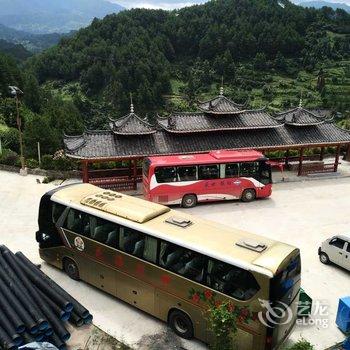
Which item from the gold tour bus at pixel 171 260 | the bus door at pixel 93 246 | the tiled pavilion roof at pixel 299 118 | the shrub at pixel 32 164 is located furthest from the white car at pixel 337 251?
the shrub at pixel 32 164

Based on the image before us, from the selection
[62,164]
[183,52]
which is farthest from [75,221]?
[183,52]

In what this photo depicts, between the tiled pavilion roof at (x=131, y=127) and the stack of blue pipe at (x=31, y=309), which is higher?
the tiled pavilion roof at (x=131, y=127)

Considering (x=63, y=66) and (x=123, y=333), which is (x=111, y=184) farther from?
(x=63, y=66)

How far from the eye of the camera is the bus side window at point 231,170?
21312 millimetres

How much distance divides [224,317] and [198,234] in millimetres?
2478

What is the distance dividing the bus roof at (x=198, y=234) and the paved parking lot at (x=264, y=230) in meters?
2.85

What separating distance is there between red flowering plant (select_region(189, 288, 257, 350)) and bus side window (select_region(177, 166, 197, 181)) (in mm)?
10659

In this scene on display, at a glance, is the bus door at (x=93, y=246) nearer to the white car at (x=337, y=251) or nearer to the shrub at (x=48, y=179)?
the white car at (x=337, y=251)

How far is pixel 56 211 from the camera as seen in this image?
44.9 ft

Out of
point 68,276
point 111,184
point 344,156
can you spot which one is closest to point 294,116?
point 344,156

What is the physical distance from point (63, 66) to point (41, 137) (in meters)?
94.0

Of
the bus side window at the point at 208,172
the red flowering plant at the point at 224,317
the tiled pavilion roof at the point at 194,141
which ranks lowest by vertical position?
the red flowering plant at the point at 224,317

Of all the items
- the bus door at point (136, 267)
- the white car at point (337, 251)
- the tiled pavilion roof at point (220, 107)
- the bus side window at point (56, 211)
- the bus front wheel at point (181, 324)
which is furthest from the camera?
the tiled pavilion roof at point (220, 107)

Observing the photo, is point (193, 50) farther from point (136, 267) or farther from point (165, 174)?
point (136, 267)
